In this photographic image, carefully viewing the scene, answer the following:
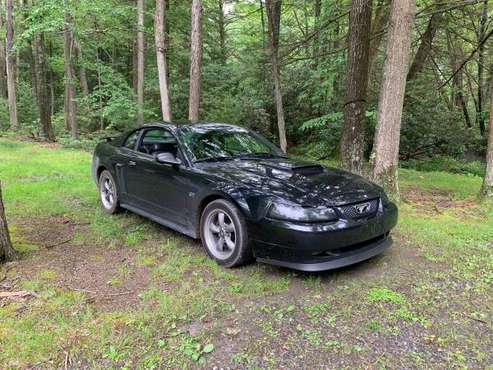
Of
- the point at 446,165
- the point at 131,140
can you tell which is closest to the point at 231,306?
the point at 131,140

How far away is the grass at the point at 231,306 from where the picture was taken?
8.64 ft

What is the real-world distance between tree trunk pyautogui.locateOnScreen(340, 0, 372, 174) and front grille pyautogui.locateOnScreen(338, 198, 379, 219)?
11.4ft

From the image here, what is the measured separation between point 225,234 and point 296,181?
0.89 meters

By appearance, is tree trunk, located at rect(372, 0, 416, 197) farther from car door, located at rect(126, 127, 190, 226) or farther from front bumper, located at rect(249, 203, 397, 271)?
car door, located at rect(126, 127, 190, 226)

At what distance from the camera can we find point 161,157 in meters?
4.40

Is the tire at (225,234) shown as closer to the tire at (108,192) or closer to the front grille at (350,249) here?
the front grille at (350,249)

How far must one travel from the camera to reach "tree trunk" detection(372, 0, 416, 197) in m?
5.96

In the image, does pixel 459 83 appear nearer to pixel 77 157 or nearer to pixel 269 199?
pixel 77 157

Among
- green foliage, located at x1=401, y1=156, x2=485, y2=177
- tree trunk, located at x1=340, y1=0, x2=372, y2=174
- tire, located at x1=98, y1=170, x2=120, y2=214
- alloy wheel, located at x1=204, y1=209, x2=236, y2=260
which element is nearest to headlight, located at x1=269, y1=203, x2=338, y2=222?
alloy wheel, located at x1=204, y1=209, x2=236, y2=260

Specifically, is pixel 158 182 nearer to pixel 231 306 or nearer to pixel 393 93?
pixel 231 306

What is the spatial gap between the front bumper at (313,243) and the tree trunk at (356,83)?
3.69m

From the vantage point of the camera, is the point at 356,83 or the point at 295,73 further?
the point at 295,73

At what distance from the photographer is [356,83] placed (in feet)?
23.3

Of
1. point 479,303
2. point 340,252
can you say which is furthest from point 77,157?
point 479,303
